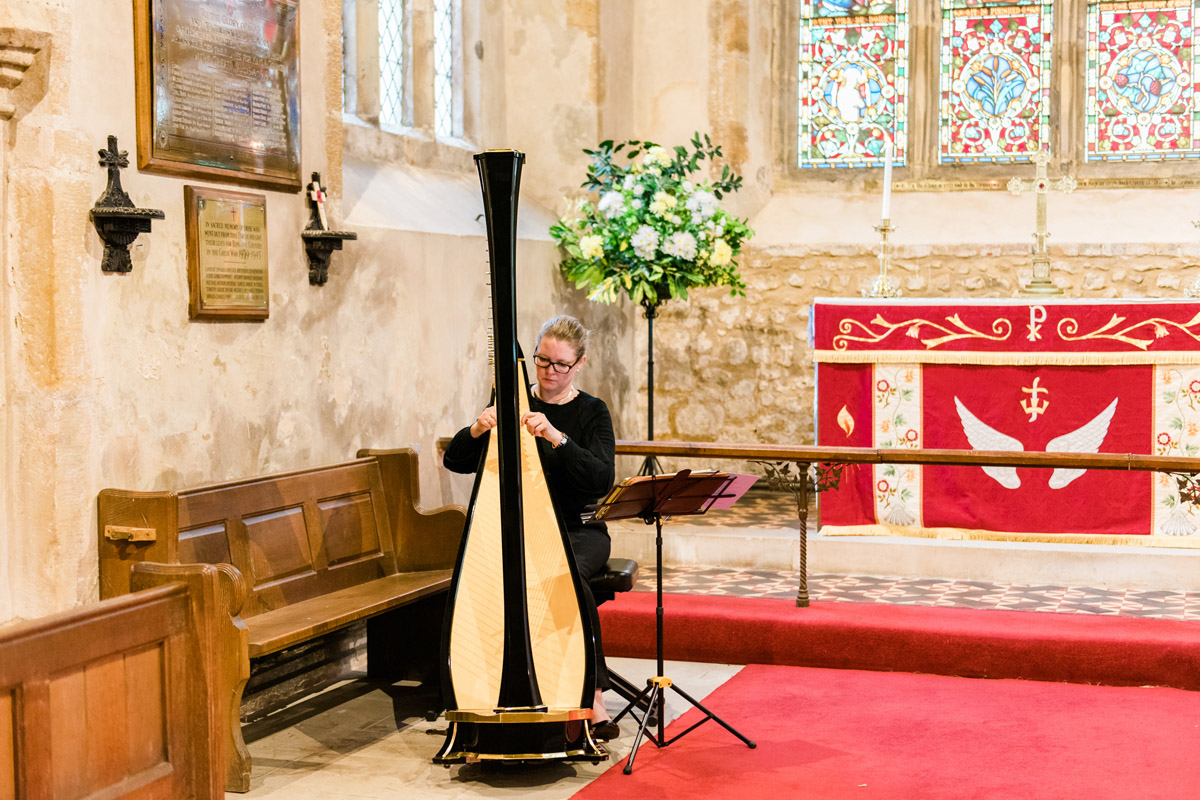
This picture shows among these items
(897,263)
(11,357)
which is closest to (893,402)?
(897,263)

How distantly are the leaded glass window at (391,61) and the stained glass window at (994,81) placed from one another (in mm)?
3284

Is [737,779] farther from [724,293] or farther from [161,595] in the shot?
[724,293]

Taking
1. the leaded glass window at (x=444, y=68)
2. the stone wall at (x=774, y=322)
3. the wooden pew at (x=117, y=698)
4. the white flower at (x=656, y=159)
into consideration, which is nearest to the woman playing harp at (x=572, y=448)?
the wooden pew at (x=117, y=698)

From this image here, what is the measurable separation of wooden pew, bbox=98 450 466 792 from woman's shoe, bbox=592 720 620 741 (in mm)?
766

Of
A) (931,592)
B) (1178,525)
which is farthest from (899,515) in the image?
(1178,525)

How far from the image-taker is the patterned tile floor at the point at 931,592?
17.7 feet

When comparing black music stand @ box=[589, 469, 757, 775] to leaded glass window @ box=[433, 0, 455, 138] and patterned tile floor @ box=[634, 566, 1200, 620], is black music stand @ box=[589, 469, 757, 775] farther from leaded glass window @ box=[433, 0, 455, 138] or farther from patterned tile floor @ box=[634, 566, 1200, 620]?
leaded glass window @ box=[433, 0, 455, 138]

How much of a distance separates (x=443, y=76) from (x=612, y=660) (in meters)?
3.43

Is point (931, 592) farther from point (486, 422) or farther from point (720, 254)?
point (486, 422)

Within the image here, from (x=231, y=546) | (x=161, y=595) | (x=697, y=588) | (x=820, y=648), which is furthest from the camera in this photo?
(x=697, y=588)

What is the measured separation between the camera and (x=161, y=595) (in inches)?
122

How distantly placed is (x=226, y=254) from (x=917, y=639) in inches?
105

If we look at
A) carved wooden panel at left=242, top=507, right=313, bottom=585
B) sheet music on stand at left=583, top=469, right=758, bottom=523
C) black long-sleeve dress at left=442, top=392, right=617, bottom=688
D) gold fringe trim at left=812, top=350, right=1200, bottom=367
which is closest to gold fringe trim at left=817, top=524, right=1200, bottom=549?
gold fringe trim at left=812, top=350, right=1200, bottom=367

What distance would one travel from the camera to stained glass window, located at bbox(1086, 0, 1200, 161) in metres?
7.89
